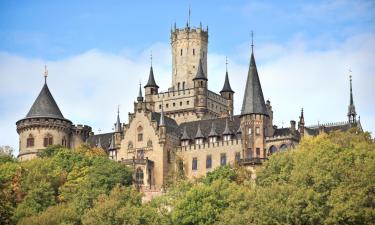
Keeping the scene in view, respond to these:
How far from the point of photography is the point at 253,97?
527 feet

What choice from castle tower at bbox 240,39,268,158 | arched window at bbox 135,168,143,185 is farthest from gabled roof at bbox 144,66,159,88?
castle tower at bbox 240,39,268,158

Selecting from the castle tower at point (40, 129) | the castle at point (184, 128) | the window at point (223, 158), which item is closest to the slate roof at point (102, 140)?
the castle at point (184, 128)

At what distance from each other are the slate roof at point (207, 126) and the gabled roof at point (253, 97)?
455 centimetres

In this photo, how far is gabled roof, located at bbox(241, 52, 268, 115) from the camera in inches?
6294

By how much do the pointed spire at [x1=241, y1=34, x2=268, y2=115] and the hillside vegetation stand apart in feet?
35.7

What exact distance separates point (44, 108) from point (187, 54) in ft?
73.0

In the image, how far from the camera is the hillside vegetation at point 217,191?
4813 inches

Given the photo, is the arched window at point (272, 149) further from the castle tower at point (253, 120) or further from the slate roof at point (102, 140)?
the slate roof at point (102, 140)

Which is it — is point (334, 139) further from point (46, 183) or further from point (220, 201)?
point (46, 183)

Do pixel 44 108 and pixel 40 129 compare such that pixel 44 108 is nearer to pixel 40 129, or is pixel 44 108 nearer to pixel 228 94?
pixel 40 129

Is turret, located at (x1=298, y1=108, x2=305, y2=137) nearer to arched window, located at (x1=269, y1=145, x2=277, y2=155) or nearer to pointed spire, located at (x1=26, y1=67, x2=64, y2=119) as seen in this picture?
arched window, located at (x1=269, y1=145, x2=277, y2=155)

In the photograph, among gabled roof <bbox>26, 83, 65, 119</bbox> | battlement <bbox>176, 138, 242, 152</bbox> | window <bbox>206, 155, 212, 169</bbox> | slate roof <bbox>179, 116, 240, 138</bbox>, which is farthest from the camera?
gabled roof <bbox>26, 83, 65, 119</bbox>

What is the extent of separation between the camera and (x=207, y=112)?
178 meters

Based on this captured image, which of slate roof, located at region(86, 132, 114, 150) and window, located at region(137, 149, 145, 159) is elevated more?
slate roof, located at region(86, 132, 114, 150)
